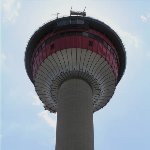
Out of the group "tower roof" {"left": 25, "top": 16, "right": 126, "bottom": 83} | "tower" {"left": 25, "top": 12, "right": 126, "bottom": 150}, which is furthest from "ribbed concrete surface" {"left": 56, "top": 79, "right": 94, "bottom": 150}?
"tower roof" {"left": 25, "top": 16, "right": 126, "bottom": 83}

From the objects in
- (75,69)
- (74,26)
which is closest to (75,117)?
(75,69)

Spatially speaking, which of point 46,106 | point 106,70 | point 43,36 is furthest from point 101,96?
point 43,36

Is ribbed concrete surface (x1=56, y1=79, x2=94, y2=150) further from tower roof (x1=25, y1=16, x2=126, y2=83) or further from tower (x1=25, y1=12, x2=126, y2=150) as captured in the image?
tower roof (x1=25, y1=16, x2=126, y2=83)

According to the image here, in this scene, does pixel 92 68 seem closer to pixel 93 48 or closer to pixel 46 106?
pixel 93 48

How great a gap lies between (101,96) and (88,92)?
418 centimetres

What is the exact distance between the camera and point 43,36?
144ft

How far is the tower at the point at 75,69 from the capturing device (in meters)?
36.7

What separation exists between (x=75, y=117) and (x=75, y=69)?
6010mm

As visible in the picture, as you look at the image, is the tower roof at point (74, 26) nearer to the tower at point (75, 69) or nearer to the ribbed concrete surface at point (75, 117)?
the tower at point (75, 69)

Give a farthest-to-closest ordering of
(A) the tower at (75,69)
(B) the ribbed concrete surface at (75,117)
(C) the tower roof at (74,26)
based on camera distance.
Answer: (C) the tower roof at (74,26), (A) the tower at (75,69), (B) the ribbed concrete surface at (75,117)

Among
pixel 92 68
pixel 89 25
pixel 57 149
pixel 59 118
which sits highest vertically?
pixel 89 25

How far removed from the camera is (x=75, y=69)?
39.9 m

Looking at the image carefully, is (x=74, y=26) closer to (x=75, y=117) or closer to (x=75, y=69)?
(x=75, y=69)

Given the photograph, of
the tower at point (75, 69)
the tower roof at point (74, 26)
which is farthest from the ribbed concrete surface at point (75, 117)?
the tower roof at point (74, 26)
